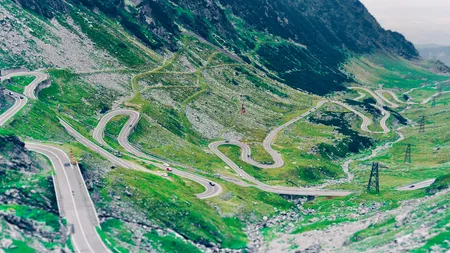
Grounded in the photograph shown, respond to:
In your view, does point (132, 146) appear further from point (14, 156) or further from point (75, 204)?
point (75, 204)

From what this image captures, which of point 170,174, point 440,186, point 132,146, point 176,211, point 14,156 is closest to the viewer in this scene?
point 14,156

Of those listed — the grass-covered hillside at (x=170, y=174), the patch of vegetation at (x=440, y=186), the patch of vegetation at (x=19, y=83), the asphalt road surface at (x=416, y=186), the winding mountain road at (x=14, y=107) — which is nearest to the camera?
the grass-covered hillside at (x=170, y=174)

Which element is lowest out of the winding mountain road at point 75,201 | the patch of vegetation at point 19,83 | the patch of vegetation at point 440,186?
the patch of vegetation at point 19,83

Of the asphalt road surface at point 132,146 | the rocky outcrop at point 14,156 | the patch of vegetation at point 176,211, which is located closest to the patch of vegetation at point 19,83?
the asphalt road surface at point 132,146

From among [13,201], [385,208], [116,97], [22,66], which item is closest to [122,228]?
[13,201]

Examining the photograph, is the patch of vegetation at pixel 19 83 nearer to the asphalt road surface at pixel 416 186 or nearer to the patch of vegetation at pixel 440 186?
the asphalt road surface at pixel 416 186

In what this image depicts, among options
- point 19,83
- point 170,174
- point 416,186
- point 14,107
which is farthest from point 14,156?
point 416,186
